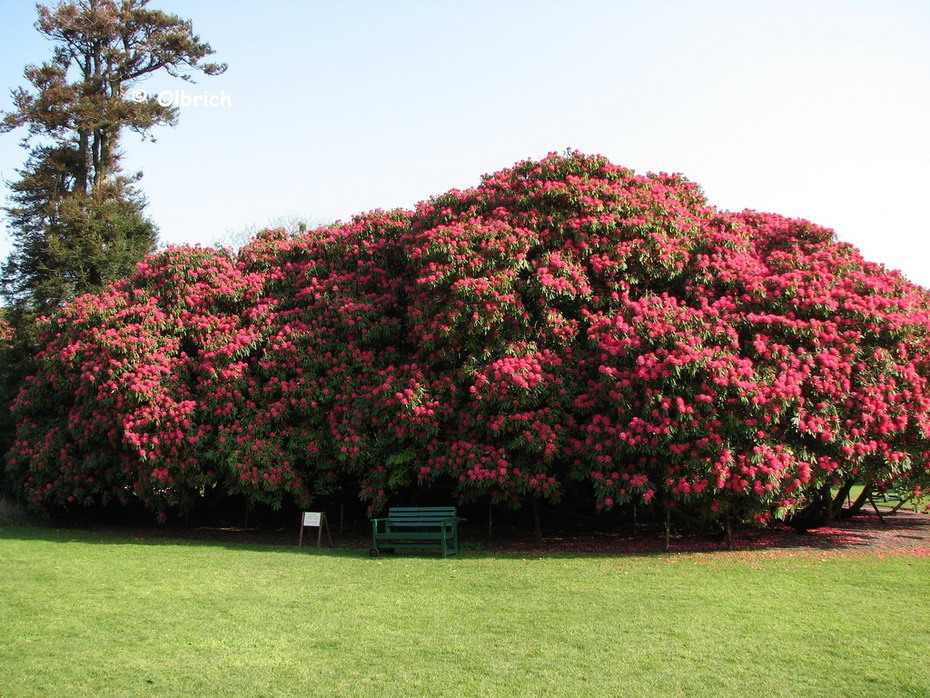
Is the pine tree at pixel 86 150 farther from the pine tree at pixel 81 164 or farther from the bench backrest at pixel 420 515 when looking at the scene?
the bench backrest at pixel 420 515

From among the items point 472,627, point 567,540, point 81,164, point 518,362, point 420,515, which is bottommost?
point 472,627

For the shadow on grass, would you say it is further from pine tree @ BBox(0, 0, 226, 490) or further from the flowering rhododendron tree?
pine tree @ BBox(0, 0, 226, 490)

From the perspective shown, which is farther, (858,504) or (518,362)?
(858,504)

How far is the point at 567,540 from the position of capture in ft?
44.3

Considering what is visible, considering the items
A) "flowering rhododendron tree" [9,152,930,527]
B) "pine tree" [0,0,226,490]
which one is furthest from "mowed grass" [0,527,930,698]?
"pine tree" [0,0,226,490]

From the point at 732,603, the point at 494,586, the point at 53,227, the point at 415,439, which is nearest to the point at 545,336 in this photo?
the point at 415,439

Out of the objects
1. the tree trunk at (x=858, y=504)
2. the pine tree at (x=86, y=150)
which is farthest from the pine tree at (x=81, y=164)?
the tree trunk at (x=858, y=504)

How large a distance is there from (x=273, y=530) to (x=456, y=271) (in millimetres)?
7183

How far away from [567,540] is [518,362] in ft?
12.4

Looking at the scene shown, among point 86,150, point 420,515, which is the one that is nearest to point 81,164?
point 86,150

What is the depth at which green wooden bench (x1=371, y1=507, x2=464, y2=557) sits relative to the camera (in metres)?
11.6

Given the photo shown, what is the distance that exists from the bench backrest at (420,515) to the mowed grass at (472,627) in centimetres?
130

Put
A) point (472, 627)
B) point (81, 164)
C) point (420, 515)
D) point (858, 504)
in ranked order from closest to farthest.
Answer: point (472, 627)
point (420, 515)
point (858, 504)
point (81, 164)

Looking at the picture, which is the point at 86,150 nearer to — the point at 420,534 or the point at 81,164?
the point at 81,164
